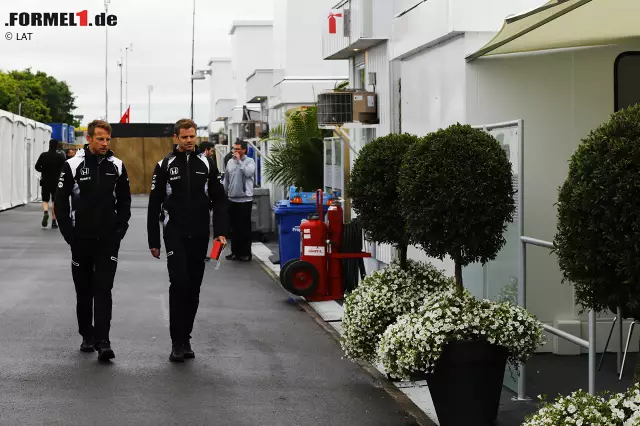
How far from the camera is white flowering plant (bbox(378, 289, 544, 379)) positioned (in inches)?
275

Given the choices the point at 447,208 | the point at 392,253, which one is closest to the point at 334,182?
the point at 392,253

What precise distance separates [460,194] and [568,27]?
2114 millimetres

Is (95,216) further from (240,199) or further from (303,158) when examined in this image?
(303,158)

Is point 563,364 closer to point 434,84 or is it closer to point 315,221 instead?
point 434,84

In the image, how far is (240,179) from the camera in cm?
1877

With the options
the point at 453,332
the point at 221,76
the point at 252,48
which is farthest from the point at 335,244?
the point at 221,76

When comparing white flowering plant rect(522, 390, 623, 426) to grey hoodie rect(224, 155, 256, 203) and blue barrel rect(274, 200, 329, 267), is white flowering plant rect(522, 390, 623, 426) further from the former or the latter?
grey hoodie rect(224, 155, 256, 203)

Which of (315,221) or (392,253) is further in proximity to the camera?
(392,253)

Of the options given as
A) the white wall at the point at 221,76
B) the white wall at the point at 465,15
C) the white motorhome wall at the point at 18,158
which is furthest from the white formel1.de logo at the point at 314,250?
the white wall at the point at 221,76

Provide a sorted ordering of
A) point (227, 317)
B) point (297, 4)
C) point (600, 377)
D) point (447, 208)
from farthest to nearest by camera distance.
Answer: point (297, 4)
point (227, 317)
point (600, 377)
point (447, 208)

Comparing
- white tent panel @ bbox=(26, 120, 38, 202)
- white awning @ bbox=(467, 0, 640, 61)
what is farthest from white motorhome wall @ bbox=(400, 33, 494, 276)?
white tent panel @ bbox=(26, 120, 38, 202)

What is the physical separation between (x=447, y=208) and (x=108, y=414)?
8.47 feet

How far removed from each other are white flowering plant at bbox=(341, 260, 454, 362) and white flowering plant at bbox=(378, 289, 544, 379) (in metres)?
1.07

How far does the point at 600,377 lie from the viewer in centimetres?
897
